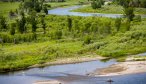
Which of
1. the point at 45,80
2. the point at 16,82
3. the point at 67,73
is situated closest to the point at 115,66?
the point at 67,73

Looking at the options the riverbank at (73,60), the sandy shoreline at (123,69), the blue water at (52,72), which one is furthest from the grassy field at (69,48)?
the sandy shoreline at (123,69)

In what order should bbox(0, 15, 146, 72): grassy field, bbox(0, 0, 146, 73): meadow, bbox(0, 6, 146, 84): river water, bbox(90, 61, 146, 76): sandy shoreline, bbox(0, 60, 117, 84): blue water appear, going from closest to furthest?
1. bbox(0, 6, 146, 84): river water
2. bbox(90, 61, 146, 76): sandy shoreline
3. bbox(0, 60, 117, 84): blue water
4. bbox(0, 15, 146, 72): grassy field
5. bbox(0, 0, 146, 73): meadow

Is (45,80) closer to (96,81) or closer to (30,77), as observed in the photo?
(30,77)

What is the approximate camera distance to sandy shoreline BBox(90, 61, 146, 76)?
288 ft

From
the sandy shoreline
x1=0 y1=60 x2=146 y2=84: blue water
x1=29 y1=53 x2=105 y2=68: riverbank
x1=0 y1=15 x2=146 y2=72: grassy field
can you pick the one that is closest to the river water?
x1=0 y1=60 x2=146 y2=84: blue water

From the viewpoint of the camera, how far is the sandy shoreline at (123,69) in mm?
87894

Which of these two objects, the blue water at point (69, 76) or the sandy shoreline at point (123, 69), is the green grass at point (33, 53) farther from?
the sandy shoreline at point (123, 69)

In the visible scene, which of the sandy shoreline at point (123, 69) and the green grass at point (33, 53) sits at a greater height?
the sandy shoreline at point (123, 69)

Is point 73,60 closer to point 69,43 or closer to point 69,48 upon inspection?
point 69,48

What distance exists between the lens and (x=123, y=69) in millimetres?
90812

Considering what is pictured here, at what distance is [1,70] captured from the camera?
98938 mm

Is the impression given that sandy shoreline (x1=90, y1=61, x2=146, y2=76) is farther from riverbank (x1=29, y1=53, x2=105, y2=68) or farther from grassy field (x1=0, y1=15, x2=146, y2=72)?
riverbank (x1=29, y1=53, x2=105, y2=68)

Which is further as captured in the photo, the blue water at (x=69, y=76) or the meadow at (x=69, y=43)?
the meadow at (x=69, y=43)

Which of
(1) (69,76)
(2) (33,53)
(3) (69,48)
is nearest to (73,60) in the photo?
(3) (69,48)
